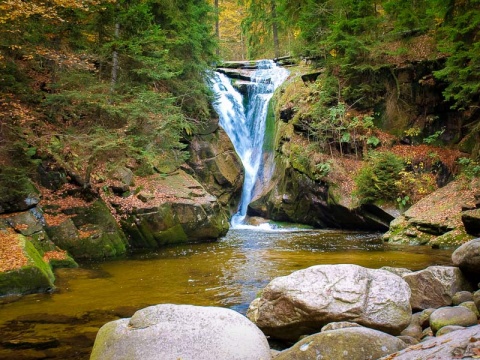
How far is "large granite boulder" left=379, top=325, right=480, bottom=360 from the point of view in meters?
2.28

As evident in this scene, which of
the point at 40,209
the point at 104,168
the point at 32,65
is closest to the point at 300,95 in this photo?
the point at 104,168

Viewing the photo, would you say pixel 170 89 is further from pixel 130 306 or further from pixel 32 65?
pixel 130 306

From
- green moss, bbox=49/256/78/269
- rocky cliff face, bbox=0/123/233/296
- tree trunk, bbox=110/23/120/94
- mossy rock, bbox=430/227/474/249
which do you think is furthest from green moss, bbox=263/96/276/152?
green moss, bbox=49/256/78/269

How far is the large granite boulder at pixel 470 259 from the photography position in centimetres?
608

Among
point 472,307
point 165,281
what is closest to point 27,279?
point 165,281

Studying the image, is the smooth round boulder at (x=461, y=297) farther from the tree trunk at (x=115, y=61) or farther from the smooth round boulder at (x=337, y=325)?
the tree trunk at (x=115, y=61)

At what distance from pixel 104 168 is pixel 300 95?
1028cm

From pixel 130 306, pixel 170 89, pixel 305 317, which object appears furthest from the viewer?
pixel 170 89

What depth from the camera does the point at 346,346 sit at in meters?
3.59

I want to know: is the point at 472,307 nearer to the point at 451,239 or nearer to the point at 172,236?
the point at 451,239

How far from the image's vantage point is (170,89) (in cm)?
1741

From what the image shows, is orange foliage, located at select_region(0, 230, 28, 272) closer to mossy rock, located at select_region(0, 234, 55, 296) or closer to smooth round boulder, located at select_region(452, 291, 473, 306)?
mossy rock, located at select_region(0, 234, 55, 296)

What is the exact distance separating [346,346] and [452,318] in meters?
1.73

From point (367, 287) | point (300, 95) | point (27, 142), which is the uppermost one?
point (300, 95)
